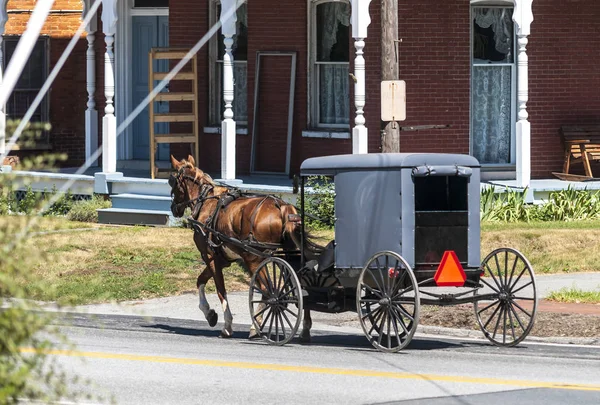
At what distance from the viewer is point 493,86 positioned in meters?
22.5

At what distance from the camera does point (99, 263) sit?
18.2 meters

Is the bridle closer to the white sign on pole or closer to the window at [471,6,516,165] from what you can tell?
the white sign on pole

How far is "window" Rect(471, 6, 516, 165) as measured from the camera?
22281 millimetres

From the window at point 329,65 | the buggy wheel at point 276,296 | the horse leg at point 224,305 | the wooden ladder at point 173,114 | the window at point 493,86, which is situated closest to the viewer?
the buggy wheel at point 276,296

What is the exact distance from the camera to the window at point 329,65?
22516mm

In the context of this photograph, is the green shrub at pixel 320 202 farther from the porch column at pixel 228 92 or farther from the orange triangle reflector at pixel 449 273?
the orange triangle reflector at pixel 449 273

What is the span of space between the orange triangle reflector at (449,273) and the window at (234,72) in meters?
12.4

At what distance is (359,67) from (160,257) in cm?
445

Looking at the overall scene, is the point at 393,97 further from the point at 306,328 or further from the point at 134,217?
the point at 134,217

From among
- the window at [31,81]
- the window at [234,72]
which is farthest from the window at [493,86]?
the window at [31,81]

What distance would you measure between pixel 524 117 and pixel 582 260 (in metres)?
3.55

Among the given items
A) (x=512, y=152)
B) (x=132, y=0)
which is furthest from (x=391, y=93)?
(x=132, y=0)

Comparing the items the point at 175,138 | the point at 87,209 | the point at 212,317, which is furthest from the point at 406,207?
the point at 87,209

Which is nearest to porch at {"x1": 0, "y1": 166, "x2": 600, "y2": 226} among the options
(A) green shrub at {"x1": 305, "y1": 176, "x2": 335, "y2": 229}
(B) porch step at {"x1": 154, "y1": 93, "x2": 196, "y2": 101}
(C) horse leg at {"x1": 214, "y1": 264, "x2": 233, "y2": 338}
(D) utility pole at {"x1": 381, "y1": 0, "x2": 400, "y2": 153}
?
(A) green shrub at {"x1": 305, "y1": 176, "x2": 335, "y2": 229}
